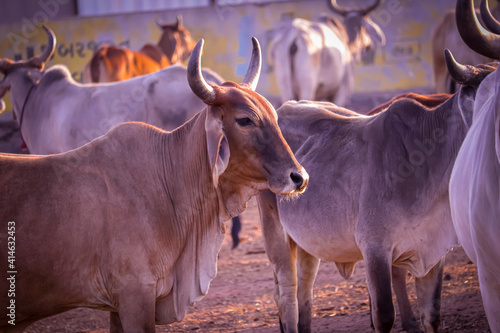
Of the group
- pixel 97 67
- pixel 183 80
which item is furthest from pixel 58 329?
pixel 97 67

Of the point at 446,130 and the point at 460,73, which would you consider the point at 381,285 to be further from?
the point at 460,73

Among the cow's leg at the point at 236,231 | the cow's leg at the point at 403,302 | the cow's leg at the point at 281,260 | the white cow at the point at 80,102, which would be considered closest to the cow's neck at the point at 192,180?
the cow's leg at the point at 281,260

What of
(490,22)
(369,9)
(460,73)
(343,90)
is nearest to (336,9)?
(369,9)

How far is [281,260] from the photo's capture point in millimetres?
4906

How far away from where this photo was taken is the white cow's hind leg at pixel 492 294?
2.87 meters

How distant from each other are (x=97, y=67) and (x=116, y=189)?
6853 mm

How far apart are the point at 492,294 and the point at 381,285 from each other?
105 centimetres

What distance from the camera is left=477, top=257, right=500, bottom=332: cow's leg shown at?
9.39 feet

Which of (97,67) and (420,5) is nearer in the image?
(97,67)

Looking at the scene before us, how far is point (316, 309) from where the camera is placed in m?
5.58

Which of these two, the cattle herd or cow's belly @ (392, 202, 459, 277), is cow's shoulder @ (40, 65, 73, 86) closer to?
the cattle herd

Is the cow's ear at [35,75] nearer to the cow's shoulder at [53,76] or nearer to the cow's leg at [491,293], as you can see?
the cow's shoulder at [53,76]

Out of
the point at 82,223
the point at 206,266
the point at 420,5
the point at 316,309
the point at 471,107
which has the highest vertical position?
the point at 420,5

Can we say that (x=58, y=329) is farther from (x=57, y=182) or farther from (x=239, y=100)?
(x=239, y=100)
